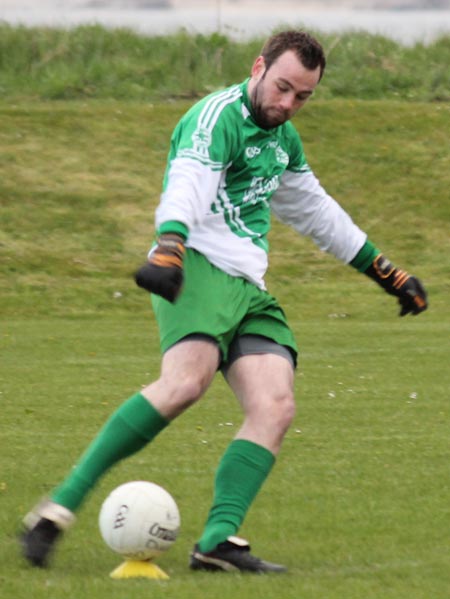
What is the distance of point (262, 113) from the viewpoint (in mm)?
5488

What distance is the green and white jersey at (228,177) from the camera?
527cm

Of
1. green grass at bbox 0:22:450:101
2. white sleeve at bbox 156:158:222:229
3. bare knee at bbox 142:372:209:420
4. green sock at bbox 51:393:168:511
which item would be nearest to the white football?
green sock at bbox 51:393:168:511

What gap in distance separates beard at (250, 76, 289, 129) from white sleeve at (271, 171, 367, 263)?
19.6 inches

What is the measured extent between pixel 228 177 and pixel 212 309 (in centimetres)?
50

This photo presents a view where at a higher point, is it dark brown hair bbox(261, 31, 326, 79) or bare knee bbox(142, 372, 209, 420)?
dark brown hair bbox(261, 31, 326, 79)

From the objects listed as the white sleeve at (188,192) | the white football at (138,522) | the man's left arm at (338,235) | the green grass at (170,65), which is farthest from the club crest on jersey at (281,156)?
the green grass at (170,65)

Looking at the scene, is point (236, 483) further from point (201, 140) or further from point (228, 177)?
point (201, 140)

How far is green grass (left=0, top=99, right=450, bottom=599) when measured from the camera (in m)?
5.77

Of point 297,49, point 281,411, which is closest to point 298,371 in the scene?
point 281,411

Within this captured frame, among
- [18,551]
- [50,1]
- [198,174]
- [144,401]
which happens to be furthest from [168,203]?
[50,1]

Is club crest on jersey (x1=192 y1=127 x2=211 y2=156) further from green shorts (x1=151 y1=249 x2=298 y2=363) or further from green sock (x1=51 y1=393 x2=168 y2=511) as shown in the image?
green sock (x1=51 y1=393 x2=168 y2=511)

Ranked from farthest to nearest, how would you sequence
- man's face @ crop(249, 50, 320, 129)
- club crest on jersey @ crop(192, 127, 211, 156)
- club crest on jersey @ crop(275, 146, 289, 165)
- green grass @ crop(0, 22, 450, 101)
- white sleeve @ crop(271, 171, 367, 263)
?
green grass @ crop(0, 22, 450, 101) → white sleeve @ crop(271, 171, 367, 263) → club crest on jersey @ crop(275, 146, 289, 165) → man's face @ crop(249, 50, 320, 129) → club crest on jersey @ crop(192, 127, 211, 156)

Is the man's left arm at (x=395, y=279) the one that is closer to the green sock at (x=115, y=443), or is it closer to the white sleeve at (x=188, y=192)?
the white sleeve at (x=188, y=192)

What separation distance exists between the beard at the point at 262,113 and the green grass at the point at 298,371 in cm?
163
